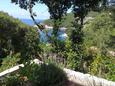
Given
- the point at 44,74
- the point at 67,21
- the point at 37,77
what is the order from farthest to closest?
the point at 67,21 → the point at 44,74 → the point at 37,77

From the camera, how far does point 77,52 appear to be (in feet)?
24.4

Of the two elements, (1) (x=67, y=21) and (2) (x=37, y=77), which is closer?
(2) (x=37, y=77)

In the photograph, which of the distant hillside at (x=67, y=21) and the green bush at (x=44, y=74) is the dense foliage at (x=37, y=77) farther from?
the distant hillside at (x=67, y=21)

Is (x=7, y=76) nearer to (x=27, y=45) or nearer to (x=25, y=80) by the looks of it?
(x=25, y=80)

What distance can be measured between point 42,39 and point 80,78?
265 centimetres

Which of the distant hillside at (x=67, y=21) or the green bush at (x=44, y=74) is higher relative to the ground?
the distant hillside at (x=67, y=21)

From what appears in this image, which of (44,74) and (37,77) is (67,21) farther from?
(37,77)

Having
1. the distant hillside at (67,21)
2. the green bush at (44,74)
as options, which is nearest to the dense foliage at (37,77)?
the green bush at (44,74)

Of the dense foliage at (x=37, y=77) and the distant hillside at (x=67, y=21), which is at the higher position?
the distant hillside at (x=67, y=21)

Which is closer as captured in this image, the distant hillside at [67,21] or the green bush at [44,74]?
the green bush at [44,74]

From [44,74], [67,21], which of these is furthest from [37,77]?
[67,21]

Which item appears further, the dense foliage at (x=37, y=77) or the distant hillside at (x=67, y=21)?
the distant hillside at (x=67, y=21)

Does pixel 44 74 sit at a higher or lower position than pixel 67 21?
lower

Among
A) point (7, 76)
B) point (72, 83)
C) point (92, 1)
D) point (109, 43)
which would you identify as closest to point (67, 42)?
point (72, 83)
